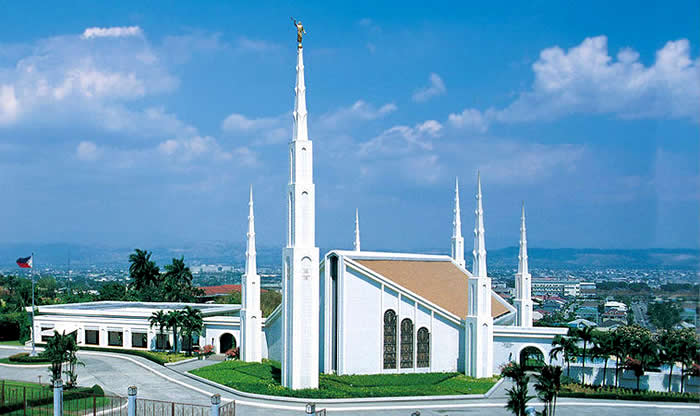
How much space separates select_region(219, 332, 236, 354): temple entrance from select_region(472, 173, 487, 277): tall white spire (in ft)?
62.4

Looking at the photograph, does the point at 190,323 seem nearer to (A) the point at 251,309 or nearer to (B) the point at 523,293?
(A) the point at 251,309

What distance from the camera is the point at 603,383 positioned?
3400 centimetres

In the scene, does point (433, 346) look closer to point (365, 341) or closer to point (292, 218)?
point (365, 341)

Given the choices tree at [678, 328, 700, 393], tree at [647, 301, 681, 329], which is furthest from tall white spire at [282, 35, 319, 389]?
tree at [678, 328, 700, 393]

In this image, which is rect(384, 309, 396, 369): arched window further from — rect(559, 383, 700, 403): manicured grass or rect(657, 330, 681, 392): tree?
rect(657, 330, 681, 392): tree

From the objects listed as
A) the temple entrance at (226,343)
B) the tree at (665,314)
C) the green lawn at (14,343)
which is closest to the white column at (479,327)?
the tree at (665,314)

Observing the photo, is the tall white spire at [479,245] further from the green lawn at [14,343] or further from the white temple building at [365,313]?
the green lawn at [14,343]

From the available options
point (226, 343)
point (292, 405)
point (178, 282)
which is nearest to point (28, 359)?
point (226, 343)

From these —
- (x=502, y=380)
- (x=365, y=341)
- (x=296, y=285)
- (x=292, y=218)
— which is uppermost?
(x=292, y=218)

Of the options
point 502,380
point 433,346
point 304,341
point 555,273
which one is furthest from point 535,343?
point 555,273

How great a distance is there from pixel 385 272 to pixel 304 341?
27.8 feet

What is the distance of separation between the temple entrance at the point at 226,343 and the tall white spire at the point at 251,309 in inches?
184

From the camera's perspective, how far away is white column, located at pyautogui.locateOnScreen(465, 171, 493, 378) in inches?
1421

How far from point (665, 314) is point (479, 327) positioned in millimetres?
14420
